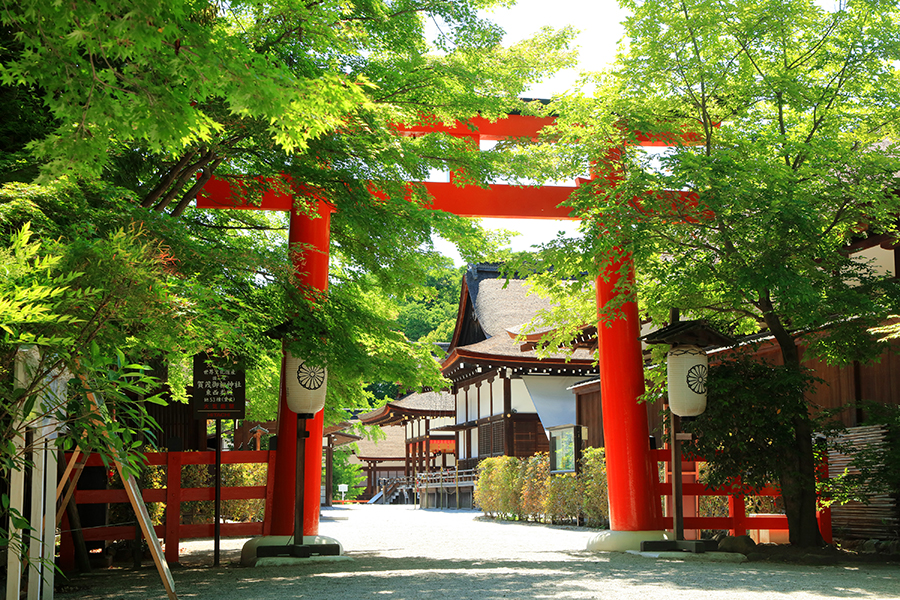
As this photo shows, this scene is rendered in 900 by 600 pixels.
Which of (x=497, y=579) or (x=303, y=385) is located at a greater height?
(x=303, y=385)

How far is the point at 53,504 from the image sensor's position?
5.12 metres

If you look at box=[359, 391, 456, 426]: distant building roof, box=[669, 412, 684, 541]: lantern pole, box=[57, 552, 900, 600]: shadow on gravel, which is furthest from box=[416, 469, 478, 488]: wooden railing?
box=[57, 552, 900, 600]: shadow on gravel

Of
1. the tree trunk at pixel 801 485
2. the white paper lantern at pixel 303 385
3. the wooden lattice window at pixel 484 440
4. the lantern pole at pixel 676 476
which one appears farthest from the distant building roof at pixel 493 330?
the white paper lantern at pixel 303 385

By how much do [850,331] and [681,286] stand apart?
174 centimetres

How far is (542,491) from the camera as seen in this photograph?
55.0ft

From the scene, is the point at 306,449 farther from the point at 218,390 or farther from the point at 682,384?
the point at 682,384

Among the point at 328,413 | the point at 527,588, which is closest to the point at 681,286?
the point at 527,588

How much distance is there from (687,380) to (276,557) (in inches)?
184

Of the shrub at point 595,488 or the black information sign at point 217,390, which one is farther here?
the shrub at point 595,488

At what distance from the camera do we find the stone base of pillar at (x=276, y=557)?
8117 millimetres

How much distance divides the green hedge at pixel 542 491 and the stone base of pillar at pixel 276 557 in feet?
23.1

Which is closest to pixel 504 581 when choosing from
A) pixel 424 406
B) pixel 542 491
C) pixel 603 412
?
pixel 603 412

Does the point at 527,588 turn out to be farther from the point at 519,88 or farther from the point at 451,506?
the point at 451,506

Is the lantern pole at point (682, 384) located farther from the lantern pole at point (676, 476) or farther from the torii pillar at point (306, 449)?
the torii pillar at point (306, 449)
